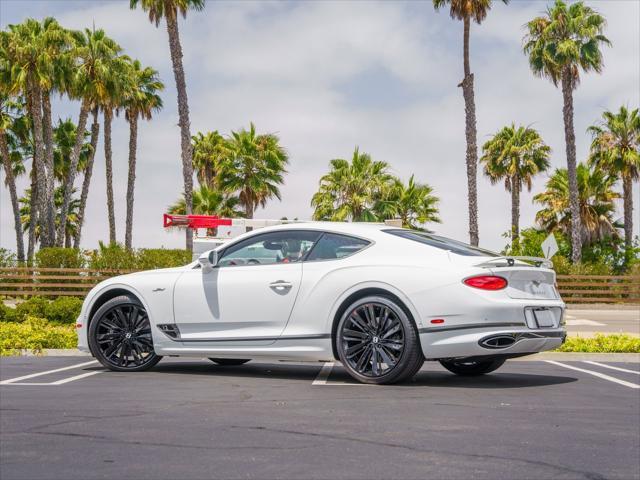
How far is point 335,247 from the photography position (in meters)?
8.41

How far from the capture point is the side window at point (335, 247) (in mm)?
8350

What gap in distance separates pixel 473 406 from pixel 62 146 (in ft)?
171

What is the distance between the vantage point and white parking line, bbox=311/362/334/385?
8489 mm

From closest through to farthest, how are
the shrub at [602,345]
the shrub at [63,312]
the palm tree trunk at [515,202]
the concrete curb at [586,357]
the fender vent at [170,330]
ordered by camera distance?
the fender vent at [170,330] < the concrete curb at [586,357] < the shrub at [602,345] < the shrub at [63,312] < the palm tree trunk at [515,202]

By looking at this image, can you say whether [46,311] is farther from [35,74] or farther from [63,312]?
[35,74]

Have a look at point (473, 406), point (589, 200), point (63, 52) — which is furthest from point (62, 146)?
point (473, 406)

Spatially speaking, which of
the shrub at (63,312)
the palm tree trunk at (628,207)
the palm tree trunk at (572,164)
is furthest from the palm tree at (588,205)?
the shrub at (63,312)

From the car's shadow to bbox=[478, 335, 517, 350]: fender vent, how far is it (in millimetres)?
788

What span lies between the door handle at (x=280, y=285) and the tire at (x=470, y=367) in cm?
190

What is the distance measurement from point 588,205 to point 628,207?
239cm

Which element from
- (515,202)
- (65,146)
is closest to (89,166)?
(65,146)

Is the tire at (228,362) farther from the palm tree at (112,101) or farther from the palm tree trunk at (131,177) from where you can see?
the palm tree trunk at (131,177)

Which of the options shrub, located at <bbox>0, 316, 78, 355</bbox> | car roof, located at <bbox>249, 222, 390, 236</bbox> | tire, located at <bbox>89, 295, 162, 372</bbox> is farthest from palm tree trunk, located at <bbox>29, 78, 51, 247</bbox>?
car roof, located at <bbox>249, 222, 390, 236</bbox>

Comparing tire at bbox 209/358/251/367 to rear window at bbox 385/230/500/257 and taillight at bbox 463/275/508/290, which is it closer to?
rear window at bbox 385/230/500/257
